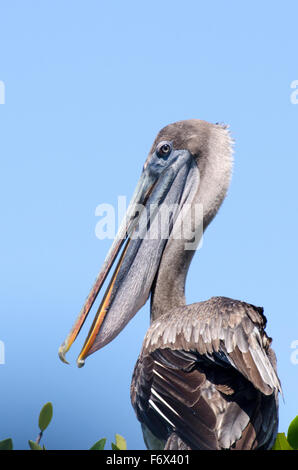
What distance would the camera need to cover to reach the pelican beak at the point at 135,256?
5039 millimetres

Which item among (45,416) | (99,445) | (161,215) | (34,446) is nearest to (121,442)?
(99,445)

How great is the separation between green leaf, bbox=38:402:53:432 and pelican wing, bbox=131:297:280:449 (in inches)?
29.9

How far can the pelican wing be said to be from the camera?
3.88 meters

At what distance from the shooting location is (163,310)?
527cm

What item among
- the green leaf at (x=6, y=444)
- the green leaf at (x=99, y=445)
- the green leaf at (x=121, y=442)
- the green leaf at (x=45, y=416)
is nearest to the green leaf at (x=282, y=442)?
the green leaf at (x=121, y=442)

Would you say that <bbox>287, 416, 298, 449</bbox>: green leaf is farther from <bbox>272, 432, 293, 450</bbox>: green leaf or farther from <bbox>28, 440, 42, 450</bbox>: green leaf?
<bbox>28, 440, 42, 450</bbox>: green leaf

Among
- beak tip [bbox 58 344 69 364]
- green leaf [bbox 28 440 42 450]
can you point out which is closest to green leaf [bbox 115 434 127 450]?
green leaf [bbox 28 440 42 450]

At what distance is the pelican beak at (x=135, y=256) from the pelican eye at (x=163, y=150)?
46mm

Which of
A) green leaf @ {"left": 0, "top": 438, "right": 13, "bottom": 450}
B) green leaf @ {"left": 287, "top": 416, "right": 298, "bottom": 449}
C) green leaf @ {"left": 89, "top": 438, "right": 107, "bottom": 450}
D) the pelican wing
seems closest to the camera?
green leaf @ {"left": 0, "top": 438, "right": 13, "bottom": 450}

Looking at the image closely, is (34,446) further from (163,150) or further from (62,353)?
(163,150)

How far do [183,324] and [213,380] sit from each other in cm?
47
